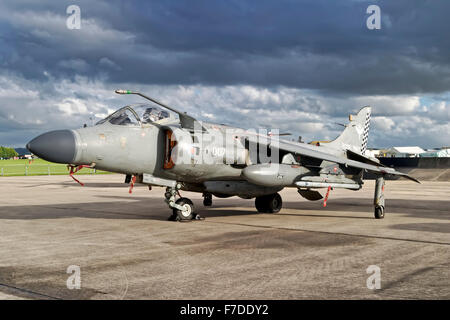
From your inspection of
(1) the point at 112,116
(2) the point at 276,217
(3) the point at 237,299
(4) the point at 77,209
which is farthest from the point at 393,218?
(4) the point at 77,209

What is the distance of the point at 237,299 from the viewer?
205 inches

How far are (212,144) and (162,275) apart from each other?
642cm

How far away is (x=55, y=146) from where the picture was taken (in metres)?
9.71

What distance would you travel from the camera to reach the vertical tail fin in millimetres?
17141

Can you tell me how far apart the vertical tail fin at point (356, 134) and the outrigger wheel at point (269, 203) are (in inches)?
122

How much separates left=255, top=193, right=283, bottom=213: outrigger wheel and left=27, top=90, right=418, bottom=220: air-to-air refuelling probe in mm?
1502

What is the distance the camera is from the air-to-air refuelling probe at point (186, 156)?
10.5 m

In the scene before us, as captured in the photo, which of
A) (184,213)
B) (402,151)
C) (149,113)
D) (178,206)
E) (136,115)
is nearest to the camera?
(136,115)

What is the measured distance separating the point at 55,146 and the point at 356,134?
39.6 feet

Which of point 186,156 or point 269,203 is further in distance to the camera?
point 269,203

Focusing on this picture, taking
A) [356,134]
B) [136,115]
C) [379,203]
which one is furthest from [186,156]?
[356,134]

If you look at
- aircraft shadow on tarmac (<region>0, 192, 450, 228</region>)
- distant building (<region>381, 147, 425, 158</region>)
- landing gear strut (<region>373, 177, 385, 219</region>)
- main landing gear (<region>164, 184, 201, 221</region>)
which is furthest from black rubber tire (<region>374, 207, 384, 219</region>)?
distant building (<region>381, 147, 425, 158</region>)

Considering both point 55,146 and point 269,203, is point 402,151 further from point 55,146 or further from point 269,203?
point 55,146
